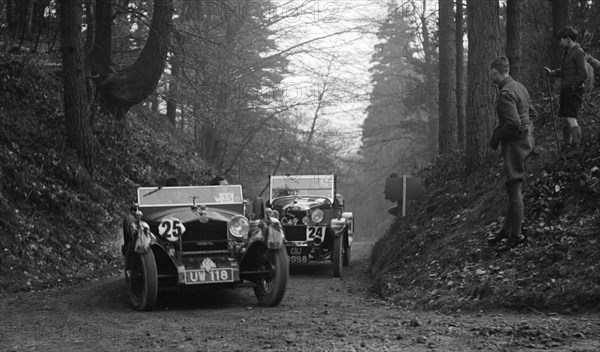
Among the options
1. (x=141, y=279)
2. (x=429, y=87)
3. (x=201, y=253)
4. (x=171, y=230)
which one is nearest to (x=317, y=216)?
(x=201, y=253)

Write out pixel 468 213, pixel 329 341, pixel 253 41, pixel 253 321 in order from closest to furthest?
1. pixel 329 341
2. pixel 253 321
3. pixel 468 213
4. pixel 253 41

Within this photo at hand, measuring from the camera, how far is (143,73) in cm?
2070

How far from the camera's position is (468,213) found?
1255 centimetres

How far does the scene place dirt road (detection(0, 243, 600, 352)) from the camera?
6643 mm

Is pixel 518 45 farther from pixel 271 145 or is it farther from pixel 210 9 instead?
pixel 271 145

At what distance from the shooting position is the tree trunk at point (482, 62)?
13.5 m

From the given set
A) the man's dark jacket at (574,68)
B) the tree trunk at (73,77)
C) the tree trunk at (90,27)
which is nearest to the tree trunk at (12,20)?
the tree trunk at (90,27)

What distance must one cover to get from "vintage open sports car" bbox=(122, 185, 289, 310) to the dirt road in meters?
0.32

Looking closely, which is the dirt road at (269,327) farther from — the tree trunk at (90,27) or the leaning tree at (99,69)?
the tree trunk at (90,27)

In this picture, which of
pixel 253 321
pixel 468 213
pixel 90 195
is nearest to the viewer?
pixel 253 321

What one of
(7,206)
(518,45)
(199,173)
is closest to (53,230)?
(7,206)

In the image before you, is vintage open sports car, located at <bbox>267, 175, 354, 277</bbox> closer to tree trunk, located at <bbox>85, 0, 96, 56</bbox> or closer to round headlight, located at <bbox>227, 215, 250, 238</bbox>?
round headlight, located at <bbox>227, 215, 250, 238</bbox>

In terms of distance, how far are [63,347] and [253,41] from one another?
25702 mm

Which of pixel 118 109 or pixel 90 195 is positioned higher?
pixel 118 109
